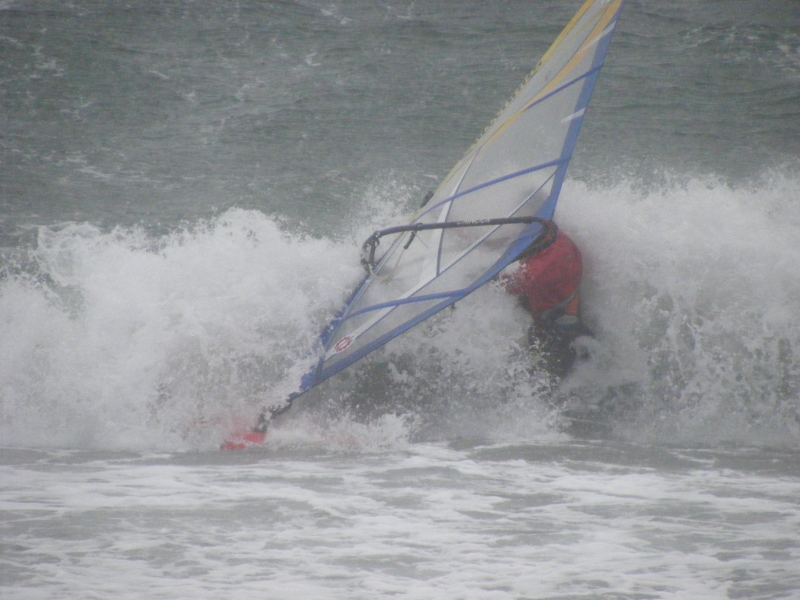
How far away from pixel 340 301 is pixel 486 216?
102cm

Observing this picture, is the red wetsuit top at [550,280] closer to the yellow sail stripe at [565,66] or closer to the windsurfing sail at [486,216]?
the windsurfing sail at [486,216]

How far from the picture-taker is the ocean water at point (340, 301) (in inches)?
127

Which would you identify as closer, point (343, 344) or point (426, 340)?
point (343, 344)

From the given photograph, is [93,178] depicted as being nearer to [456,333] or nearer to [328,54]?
[328,54]

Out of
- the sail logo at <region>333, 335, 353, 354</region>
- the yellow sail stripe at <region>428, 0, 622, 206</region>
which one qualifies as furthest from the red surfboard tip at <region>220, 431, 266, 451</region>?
the yellow sail stripe at <region>428, 0, 622, 206</region>

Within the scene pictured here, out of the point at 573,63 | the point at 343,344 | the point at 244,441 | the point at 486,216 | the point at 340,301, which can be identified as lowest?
the point at 244,441

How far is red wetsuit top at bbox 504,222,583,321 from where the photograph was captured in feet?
18.3

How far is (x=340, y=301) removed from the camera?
6.03 metres

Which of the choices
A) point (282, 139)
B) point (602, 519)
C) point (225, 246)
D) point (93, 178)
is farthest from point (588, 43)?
point (93, 178)

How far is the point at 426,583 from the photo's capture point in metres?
2.90

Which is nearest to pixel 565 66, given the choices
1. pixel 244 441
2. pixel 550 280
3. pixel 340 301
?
pixel 550 280

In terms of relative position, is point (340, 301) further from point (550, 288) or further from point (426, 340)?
point (550, 288)

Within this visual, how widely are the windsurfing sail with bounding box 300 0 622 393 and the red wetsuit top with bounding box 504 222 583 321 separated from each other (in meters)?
0.22

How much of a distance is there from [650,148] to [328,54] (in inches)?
138
